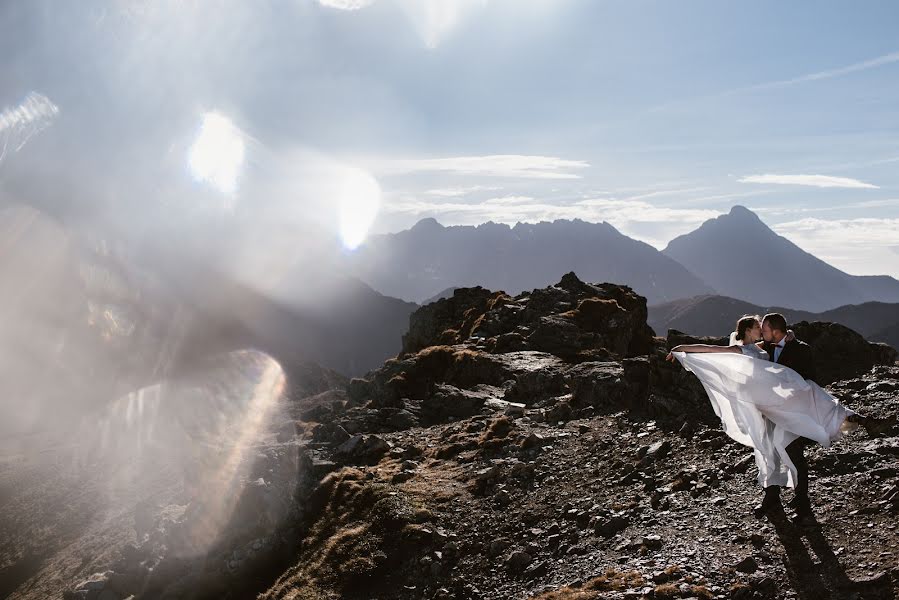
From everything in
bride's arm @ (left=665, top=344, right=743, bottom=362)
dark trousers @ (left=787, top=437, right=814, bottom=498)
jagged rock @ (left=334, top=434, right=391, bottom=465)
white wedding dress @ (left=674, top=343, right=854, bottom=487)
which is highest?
bride's arm @ (left=665, top=344, right=743, bottom=362)

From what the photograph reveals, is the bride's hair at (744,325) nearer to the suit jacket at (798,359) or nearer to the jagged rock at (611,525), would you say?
the suit jacket at (798,359)

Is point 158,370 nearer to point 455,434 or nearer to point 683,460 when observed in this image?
point 455,434

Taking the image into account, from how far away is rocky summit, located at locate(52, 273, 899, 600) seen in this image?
398 inches

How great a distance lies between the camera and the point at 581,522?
48.4 ft

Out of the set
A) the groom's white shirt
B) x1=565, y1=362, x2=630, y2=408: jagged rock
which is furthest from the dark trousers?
x1=565, y1=362, x2=630, y2=408: jagged rock

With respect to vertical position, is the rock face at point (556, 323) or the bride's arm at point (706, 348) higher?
the bride's arm at point (706, 348)

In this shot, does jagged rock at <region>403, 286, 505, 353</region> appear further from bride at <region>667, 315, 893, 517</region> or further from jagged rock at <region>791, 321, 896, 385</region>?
bride at <region>667, 315, 893, 517</region>

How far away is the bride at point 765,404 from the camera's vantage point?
399 inches

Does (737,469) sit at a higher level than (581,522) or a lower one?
higher

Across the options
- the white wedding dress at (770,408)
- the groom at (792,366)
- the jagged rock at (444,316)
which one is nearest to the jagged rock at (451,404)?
the white wedding dress at (770,408)

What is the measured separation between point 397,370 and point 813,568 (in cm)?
3428

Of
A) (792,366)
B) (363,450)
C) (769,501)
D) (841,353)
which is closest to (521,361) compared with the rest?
(363,450)

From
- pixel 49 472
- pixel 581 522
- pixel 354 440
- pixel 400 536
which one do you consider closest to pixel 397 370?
pixel 354 440

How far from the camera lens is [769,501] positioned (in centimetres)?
1103
